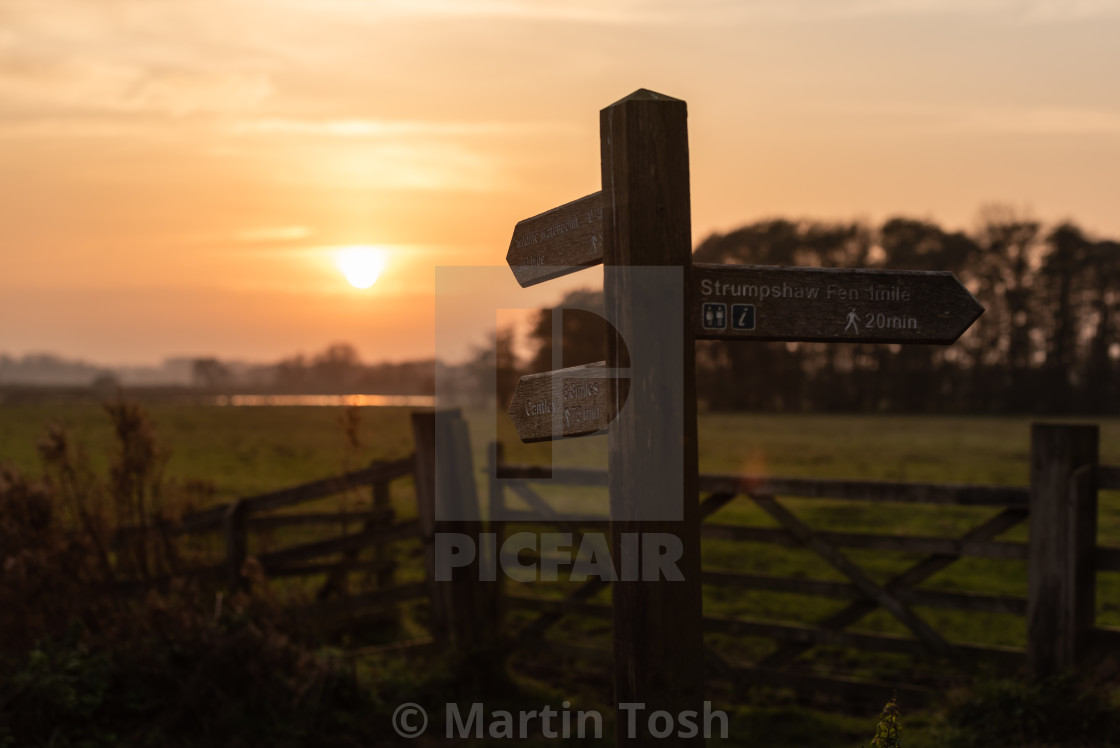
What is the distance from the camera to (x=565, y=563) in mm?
6848

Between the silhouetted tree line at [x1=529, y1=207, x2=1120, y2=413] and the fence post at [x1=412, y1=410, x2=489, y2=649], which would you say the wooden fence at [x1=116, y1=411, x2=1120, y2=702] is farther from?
the silhouetted tree line at [x1=529, y1=207, x2=1120, y2=413]

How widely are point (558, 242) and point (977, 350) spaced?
55.7 metres

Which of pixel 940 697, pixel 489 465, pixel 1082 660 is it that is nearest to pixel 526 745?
pixel 489 465

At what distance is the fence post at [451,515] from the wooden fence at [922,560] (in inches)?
8.8

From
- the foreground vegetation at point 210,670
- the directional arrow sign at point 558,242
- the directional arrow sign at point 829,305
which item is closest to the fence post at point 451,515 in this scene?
the foreground vegetation at point 210,670

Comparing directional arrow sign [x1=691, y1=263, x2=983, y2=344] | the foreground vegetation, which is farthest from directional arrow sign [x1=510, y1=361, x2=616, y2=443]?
the foreground vegetation

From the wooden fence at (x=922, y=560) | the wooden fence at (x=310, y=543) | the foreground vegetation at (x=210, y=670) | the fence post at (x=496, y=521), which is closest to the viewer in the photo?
the foreground vegetation at (x=210, y=670)

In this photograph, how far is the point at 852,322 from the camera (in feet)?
10.3

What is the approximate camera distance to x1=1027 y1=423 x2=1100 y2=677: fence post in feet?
17.1

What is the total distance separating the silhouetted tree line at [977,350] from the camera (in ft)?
169

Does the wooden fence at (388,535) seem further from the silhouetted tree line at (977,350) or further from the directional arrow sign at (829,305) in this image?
the silhouetted tree line at (977,350)

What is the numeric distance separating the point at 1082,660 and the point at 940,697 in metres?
0.96

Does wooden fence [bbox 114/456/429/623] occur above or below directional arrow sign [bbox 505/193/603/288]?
below

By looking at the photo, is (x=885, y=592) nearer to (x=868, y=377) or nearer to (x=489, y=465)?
(x=489, y=465)
